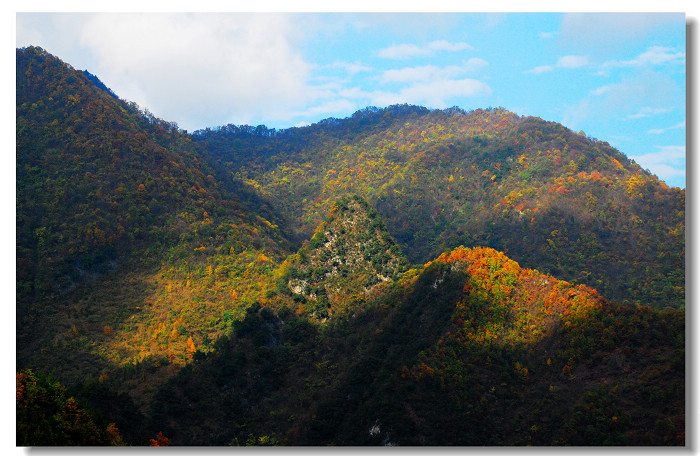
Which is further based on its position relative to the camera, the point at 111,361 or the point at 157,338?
the point at 157,338

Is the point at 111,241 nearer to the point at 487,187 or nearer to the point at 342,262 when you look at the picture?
the point at 342,262

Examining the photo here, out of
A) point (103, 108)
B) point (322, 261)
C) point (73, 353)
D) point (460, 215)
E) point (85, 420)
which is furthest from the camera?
point (460, 215)

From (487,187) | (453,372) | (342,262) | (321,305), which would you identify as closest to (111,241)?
(321,305)

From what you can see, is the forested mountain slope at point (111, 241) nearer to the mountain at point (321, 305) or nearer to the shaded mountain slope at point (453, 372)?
the mountain at point (321, 305)

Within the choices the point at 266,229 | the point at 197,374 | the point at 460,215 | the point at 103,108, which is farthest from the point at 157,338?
the point at 460,215

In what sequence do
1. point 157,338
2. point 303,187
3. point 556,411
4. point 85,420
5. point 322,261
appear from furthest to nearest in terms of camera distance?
point 303,187
point 322,261
point 157,338
point 556,411
point 85,420

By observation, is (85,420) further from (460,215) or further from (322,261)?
(460,215)

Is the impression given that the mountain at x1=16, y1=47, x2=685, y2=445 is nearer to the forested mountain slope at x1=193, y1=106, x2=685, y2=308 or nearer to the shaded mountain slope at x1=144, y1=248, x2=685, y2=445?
the shaded mountain slope at x1=144, y1=248, x2=685, y2=445
